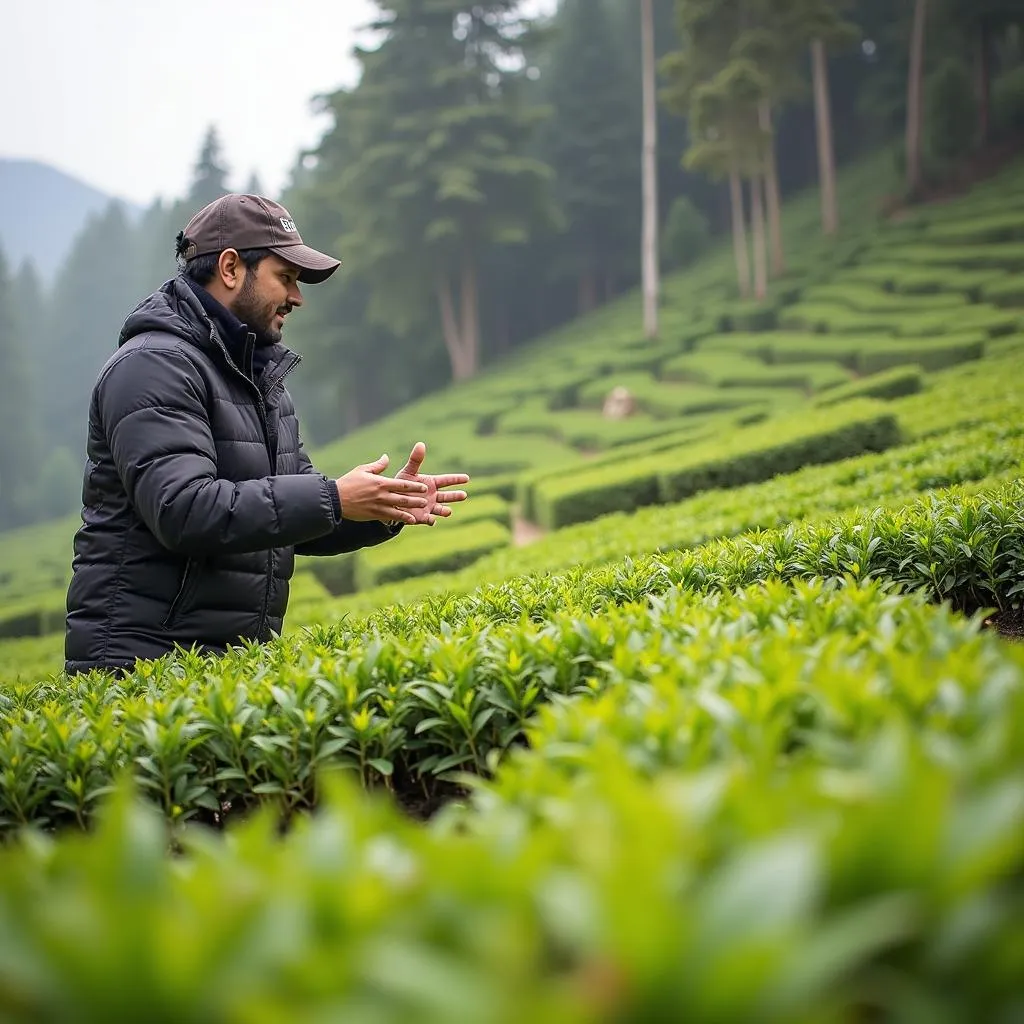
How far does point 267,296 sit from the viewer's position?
3.51 metres

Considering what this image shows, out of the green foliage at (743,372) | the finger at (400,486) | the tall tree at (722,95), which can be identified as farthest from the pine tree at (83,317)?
the finger at (400,486)

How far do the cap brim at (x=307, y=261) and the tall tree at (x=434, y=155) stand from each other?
26.6m

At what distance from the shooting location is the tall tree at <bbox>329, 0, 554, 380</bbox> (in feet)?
97.1

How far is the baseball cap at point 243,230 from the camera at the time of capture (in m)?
3.43

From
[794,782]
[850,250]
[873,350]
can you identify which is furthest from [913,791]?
[850,250]

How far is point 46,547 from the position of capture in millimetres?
31375

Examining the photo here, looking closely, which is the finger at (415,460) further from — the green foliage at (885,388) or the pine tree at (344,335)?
the pine tree at (344,335)

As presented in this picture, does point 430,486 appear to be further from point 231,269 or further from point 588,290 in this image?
point 588,290

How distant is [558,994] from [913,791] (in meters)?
0.44

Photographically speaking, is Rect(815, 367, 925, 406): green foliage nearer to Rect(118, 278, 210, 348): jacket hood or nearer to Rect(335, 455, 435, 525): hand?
Rect(335, 455, 435, 525): hand

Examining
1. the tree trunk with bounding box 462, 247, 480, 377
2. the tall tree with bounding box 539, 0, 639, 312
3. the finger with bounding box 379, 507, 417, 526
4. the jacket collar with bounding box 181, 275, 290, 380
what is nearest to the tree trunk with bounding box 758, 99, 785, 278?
the tree trunk with bounding box 462, 247, 480, 377

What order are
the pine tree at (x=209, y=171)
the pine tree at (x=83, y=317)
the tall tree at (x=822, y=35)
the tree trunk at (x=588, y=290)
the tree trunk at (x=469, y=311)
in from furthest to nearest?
the pine tree at (x=83, y=317) → the pine tree at (x=209, y=171) → the tree trunk at (x=588, y=290) → the tree trunk at (x=469, y=311) → the tall tree at (x=822, y=35)

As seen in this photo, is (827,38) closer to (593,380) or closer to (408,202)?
(593,380)

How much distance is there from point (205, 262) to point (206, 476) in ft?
3.01
